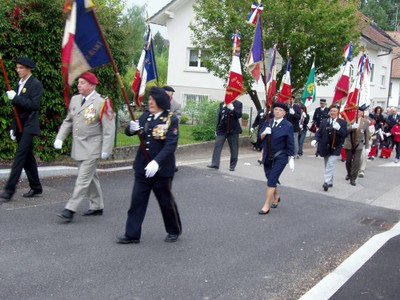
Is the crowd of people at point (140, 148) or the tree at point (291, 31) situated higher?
the tree at point (291, 31)

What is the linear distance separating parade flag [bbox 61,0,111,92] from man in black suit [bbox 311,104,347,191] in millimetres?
5783

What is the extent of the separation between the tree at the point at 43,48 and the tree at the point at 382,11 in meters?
56.1

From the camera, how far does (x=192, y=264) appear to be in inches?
217

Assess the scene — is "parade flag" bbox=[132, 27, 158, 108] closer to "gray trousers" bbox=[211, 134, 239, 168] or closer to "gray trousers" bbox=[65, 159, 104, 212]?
"gray trousers" bbox=[211, 134, 239, 168]

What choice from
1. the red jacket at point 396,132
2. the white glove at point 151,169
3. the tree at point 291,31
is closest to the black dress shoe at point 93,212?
the white glove at point 151,169

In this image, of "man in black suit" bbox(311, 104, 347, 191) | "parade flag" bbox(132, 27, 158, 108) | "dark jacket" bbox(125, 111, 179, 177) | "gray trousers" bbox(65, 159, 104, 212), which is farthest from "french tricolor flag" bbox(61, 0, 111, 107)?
"man in black suit" bbox(311, 104, 347, 191)

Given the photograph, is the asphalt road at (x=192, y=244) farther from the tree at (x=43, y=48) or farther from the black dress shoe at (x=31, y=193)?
the tree at (x=43, y=48)

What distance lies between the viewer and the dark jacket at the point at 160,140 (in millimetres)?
5809

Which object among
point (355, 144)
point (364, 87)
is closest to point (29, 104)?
point (355, 144)

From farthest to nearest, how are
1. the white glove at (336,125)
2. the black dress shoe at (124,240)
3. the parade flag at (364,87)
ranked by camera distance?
the parade flag at (364,87), the white glove at (336,125), the black dress shoe at (124,240)

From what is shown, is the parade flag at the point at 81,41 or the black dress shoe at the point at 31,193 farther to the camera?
the black dress shoe at the point at 31,193

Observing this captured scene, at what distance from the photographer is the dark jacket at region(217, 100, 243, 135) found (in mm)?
11805

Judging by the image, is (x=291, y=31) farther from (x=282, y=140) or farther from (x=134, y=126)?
(x=134, y=126)

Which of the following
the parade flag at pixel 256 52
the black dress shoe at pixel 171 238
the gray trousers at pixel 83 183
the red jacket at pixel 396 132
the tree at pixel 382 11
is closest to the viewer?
the black dress shoe at pixel 171 238
